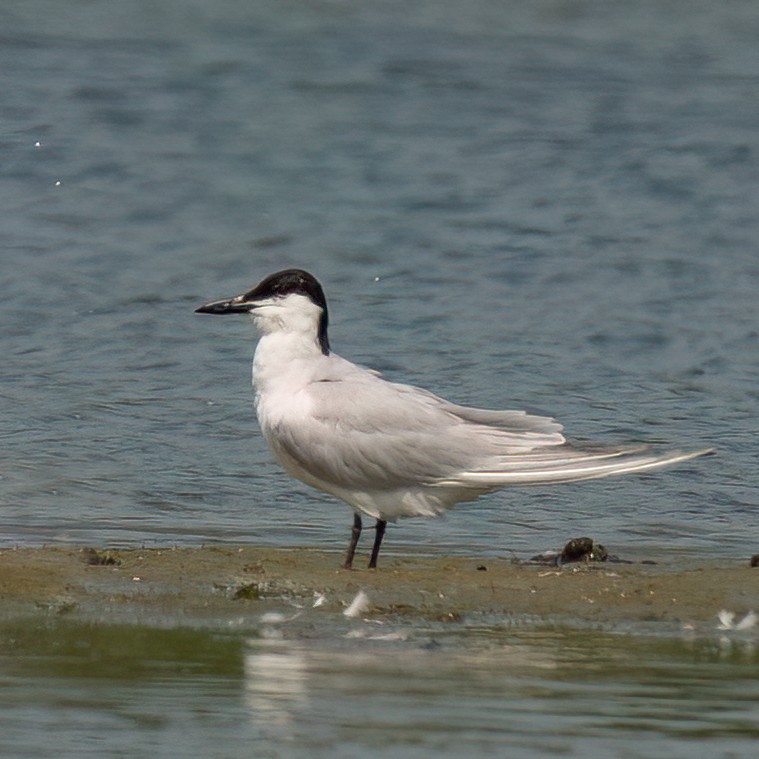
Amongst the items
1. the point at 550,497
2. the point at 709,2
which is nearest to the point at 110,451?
the point at 550,497

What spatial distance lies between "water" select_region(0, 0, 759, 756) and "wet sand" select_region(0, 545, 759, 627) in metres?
0.60

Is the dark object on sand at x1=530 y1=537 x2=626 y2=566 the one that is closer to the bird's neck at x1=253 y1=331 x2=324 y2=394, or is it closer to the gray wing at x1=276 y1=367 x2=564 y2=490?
the gray wing at x1=276 y1=367 x2=564 y2=490

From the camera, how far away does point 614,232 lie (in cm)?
1180

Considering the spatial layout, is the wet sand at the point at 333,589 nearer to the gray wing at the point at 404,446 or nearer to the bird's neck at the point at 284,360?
the gray wing at the point at 404,446

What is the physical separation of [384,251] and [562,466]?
16.8ft

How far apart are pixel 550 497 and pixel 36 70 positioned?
766 cm

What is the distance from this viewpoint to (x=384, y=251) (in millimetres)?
11500

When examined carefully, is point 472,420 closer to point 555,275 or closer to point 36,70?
point 555,275

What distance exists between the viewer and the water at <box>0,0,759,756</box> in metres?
7.52

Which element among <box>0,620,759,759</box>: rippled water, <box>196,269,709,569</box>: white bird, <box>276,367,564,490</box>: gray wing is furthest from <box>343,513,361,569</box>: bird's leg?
<box>0,620,759,759</box>: rippled water

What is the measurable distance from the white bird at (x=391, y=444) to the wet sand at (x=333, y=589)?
0.37 meters

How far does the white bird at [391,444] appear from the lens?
259 inches

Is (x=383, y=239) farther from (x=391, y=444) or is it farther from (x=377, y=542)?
(x=377, y=542)

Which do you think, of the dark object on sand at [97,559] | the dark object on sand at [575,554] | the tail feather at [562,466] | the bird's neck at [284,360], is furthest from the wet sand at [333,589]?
the bird's neck at [284,360]
